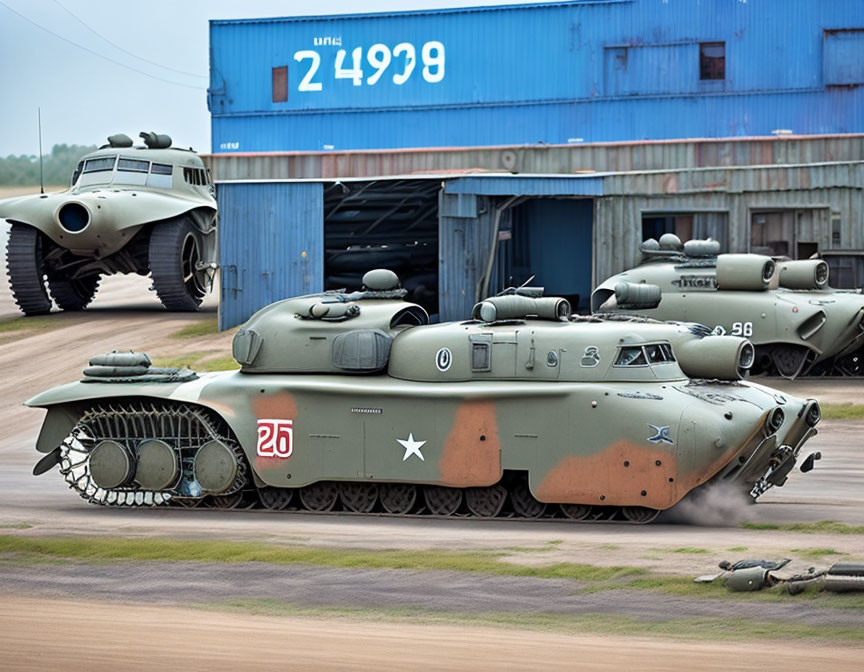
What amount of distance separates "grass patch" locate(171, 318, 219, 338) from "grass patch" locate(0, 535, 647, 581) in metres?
17.0

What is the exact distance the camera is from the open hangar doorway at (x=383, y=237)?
115ft

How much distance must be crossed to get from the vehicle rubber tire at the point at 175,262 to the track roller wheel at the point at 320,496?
59.1 ft

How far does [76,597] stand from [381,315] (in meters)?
6.26

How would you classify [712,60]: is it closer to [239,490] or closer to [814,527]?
[239,490]

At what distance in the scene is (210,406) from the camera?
20.4 metres

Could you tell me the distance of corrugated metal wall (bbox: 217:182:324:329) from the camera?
35219mm

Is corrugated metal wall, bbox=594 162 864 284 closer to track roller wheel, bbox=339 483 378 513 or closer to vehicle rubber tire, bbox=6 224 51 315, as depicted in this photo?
vehicle rubber tire, bbox=6 224 51 315

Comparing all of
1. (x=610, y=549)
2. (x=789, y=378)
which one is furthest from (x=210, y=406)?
(x=789, y=378)

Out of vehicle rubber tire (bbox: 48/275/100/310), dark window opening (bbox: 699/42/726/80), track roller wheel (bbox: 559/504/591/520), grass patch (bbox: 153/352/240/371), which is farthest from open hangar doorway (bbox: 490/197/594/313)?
track roller wheel (bbox: 559/504/591/520)

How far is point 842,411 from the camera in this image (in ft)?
88.7

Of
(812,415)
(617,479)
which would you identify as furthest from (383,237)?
(617,479)

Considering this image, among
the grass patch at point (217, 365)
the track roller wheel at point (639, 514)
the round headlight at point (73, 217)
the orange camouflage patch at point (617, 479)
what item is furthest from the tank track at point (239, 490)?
the round headlight at point (73, 217)

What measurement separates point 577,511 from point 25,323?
22.7 metres

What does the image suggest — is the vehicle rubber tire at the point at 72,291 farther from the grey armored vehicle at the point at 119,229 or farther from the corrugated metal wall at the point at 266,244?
the corrugated metal wall at the point at 266,244
